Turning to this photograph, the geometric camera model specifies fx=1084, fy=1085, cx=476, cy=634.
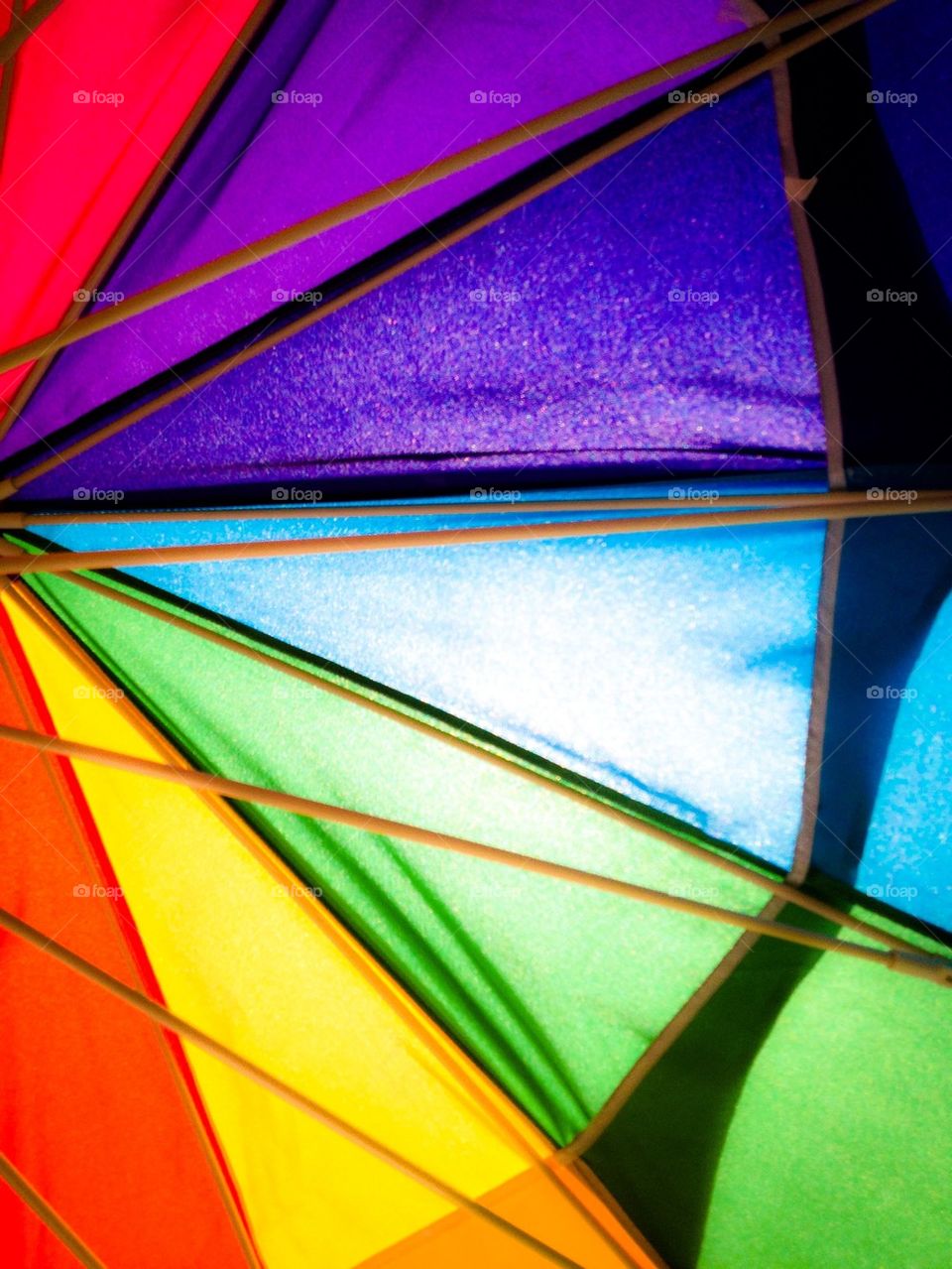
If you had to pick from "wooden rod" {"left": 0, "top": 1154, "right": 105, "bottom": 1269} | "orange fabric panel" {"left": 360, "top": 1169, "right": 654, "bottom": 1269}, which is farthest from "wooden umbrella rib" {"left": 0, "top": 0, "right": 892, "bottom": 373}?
"orange fabric panel" {"left": 360, "top": 1169, "right": 654, "bottom": 1269}

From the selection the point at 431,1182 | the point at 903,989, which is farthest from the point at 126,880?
the point at 903,989

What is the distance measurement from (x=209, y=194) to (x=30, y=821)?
2284 mm

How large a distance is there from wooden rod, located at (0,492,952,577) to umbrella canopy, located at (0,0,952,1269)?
17 mm

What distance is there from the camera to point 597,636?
3.36 m

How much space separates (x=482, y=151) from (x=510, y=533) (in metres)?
0.97

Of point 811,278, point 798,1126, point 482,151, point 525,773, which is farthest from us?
point 798,1126

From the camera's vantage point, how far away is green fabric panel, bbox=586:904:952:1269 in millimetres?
3441

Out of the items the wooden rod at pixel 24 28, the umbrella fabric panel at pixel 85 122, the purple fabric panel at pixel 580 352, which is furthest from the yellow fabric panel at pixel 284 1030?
the wooden rod at pixel 24 28

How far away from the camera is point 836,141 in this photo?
9.01 feet

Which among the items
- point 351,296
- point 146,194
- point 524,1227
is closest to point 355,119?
point 351,296

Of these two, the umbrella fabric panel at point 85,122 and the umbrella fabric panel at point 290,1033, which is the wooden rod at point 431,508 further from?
the umbrella fabric panel at point 290,1033

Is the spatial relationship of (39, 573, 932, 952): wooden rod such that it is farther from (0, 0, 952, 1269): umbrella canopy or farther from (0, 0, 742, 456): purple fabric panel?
(0, 0, 742, 456): purple fabric panel

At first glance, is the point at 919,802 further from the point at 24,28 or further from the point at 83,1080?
the point at 83,1080

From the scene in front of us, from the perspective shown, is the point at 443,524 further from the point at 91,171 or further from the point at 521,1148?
the point at 521,1148
